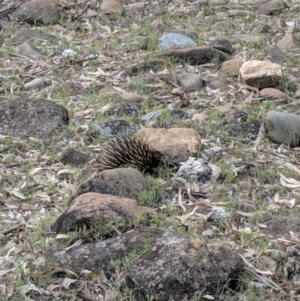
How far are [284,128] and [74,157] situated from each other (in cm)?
172

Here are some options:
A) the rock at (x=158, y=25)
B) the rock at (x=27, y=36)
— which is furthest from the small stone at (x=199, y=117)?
the rock at (x=27, y=36)

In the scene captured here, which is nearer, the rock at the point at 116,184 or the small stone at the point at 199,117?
the rock at the point at 116,184

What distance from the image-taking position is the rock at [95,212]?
4.24m

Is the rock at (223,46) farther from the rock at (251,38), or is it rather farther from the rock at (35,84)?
the rock at (35,84)

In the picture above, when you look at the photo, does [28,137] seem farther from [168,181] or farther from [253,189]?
[253,189]

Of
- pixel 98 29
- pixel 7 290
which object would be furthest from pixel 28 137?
pixel 98 29

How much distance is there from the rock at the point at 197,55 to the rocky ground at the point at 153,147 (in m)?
0.02

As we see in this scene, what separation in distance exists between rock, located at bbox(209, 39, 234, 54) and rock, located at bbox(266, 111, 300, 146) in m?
2.03

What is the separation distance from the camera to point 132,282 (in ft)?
12.2

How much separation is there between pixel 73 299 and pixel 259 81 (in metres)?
3.57

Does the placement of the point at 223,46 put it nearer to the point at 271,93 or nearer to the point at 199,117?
the point at 271,93

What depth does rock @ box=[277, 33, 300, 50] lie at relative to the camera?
7.70 m

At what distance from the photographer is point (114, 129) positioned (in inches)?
234

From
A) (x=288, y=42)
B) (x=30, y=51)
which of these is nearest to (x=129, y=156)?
(x=30, y=51)
